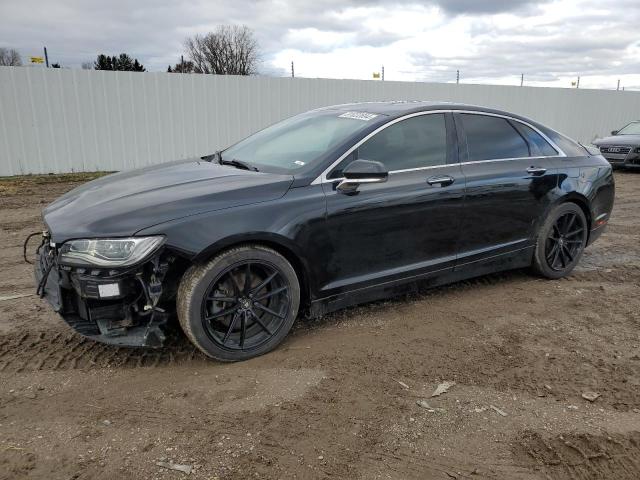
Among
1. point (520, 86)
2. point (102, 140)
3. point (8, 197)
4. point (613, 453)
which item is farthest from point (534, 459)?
point (520, 86)

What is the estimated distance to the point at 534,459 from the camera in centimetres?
252

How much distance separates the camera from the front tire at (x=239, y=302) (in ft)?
10.3

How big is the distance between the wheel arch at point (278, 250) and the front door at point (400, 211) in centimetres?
15

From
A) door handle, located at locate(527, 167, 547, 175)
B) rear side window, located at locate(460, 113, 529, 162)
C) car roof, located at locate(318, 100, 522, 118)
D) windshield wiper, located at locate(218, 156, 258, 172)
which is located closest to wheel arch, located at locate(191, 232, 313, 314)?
windshield wiper, located at locate(218, 156, 258, 172)

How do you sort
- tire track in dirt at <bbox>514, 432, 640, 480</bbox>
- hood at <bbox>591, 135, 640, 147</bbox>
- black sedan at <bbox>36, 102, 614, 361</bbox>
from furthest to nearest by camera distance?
1. hood at <bbox>591, 135, 640, 147</bbox>
2. black sedan at <bbox>36, 102, 614, 361</bbox>
3. tire track in dirt at <bbox>514, 432, 640, 480</bbox>

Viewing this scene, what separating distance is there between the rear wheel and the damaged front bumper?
3495 millimetres

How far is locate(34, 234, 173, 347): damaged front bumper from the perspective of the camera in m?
2.95

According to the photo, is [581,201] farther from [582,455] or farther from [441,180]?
[582,455]

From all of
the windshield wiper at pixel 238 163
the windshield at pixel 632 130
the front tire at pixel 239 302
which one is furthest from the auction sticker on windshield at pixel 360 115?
the windshield at pixel 632 130

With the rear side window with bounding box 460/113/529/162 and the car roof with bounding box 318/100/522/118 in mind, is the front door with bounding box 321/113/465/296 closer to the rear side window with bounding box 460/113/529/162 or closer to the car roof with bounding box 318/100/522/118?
the car roof with bounding box 318/100/522/118

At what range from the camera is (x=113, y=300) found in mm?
3020

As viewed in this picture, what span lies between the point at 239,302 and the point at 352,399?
0.94 meters

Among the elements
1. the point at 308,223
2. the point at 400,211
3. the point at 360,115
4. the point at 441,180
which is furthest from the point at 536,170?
the point at 308,223

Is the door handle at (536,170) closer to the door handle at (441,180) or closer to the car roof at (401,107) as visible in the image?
the car roof at (401,107)
